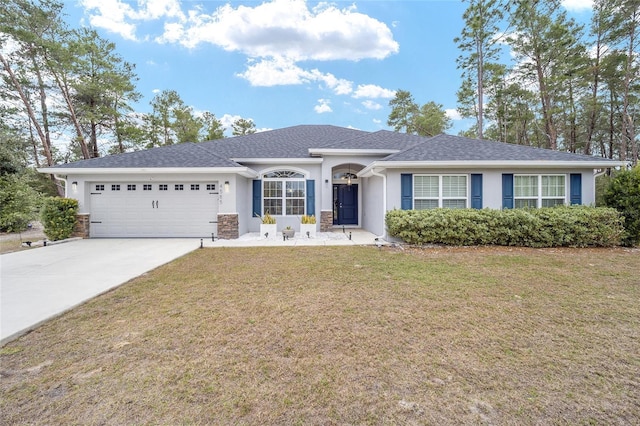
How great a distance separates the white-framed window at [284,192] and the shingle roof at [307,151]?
862mm

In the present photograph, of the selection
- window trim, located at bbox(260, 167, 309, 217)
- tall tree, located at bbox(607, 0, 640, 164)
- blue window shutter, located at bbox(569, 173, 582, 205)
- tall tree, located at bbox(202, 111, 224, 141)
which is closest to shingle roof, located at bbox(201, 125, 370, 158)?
window trim, located at bbox(260, 167, 309, 217)

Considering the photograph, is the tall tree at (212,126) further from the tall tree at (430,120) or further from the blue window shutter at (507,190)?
the blue window shutter at (507,190)

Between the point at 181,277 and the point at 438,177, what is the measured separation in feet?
27.8

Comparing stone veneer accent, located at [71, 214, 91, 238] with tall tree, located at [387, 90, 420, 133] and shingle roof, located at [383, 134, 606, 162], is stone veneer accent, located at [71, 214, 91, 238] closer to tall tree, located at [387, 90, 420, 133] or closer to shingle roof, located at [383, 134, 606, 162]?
shingle roof, located at [383, 134, 606, 162]

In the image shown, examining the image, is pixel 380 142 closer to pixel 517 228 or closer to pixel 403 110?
pixel 517 228

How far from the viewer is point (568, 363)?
8.25 feet

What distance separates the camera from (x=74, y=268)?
5.99m

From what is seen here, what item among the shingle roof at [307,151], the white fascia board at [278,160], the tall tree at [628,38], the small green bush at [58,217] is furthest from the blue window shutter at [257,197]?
the tall tree at [628,38]

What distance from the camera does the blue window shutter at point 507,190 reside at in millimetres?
9383

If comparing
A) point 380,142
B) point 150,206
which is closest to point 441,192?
point 380,142

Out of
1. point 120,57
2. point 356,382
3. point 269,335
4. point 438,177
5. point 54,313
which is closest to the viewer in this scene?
point 356,382

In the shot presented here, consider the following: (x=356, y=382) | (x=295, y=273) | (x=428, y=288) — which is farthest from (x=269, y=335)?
(x=428, y=288)

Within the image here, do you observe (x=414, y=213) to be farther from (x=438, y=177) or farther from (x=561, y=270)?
(x=561, y=270)

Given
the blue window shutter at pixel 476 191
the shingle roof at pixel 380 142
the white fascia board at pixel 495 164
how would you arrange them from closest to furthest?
1. the white fascia board at pixel 495 164
2. the blue window shutter at pixel 476 191
3. the shingle roof at pixel 380 142
